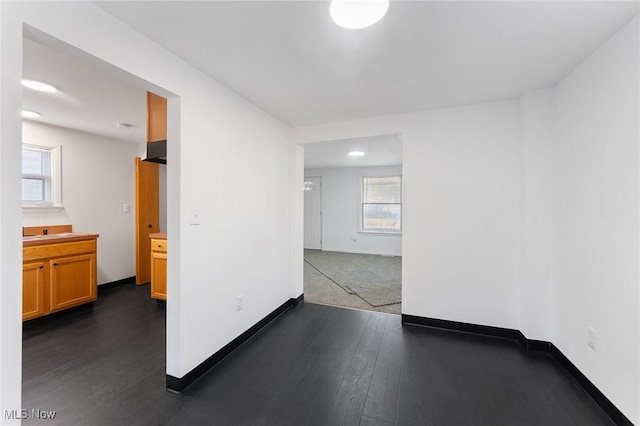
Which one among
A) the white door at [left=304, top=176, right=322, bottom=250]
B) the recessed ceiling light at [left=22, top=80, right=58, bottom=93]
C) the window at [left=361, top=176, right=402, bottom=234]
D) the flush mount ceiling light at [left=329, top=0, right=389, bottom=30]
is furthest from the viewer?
the white door at [left=304, top=176, right=322, bottom=250]

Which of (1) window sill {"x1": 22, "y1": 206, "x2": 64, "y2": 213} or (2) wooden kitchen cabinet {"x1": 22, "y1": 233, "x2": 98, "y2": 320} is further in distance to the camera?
(1) window sill {"x1": 22, "y1": 206, "x2": 64, "y2": 213}

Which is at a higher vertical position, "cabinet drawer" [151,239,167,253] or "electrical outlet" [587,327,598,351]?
"cabinet drawer" [151,239,167,253]

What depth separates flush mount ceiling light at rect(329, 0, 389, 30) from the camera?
4.28 ft

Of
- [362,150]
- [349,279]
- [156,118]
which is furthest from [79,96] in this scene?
[349,279]

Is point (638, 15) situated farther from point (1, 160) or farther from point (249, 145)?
point (1, 160)

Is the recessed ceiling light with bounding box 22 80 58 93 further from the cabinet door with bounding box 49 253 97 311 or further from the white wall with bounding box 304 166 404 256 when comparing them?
the white wall with bounding box 304 166 404 256

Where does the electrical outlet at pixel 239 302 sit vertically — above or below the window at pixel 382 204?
below

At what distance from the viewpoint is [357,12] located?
136cm

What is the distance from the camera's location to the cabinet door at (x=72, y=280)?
9.82ft

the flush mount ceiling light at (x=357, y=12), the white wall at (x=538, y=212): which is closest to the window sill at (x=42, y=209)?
the flush mount ceiling light at (x=357, y=12)

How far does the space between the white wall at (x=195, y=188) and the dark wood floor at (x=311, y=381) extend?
0.32m

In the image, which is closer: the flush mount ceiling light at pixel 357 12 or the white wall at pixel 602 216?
the flush mount ceiling light at pixel 357 12

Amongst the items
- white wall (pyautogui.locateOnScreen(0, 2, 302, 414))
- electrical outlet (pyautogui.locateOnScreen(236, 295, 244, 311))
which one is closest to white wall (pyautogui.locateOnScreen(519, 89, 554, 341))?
white wall (pyautogui.locateOnScreen(0, 2, 302, 414))

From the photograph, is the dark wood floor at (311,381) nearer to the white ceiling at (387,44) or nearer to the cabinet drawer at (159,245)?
the cabinet drawer at (159,245)
